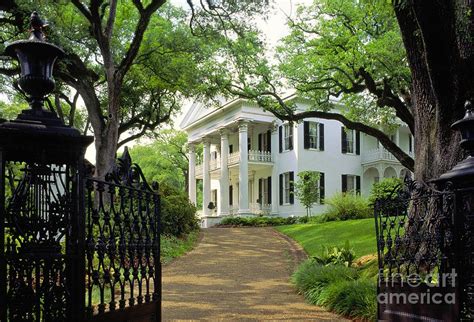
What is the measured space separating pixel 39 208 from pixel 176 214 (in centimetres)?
1572

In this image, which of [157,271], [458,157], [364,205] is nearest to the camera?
[157,271]

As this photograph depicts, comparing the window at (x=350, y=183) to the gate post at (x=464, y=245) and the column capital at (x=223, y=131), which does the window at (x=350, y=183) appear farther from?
the gate post at (x=464, y=245)

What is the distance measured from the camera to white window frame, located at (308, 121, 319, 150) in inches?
A: 1196

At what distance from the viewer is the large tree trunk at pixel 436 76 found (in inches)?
268

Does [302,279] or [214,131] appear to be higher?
[214,131]

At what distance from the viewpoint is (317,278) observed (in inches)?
376

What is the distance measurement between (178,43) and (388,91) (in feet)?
28.1

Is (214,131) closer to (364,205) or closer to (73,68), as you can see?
(364,205)

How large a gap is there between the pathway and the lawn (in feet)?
2.05

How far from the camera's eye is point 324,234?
61.9 feet

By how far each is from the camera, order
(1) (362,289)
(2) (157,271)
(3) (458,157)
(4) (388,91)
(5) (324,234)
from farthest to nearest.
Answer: (5) (324,234) < (4) (388,91) < (3) (458,157) < (1) (362,289) < (2) (157,271)

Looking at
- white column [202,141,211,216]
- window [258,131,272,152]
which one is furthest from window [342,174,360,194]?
white column [202,141,211,216]

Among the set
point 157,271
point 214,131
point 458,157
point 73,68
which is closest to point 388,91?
point 458,157

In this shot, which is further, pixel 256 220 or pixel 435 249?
pixel 256 220
